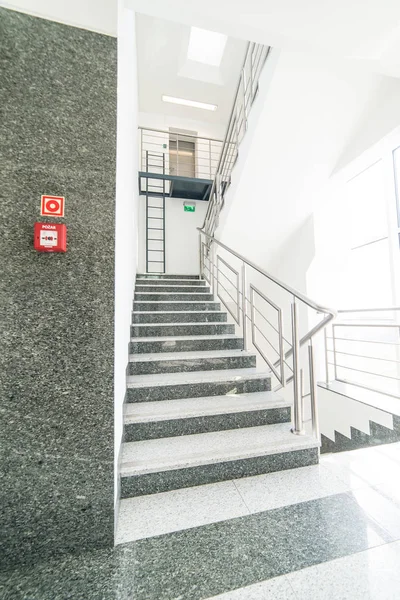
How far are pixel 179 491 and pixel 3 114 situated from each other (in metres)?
2.02

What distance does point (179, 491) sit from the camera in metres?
1.58

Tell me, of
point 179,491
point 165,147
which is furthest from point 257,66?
point 179,491

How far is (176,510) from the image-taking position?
1421 mm

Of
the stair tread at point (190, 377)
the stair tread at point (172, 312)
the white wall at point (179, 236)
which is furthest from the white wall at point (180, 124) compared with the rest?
the stair tread at point (190, 377)

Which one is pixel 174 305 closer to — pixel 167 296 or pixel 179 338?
pixel 167 296

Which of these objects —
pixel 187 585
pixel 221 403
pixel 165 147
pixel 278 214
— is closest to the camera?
pixel 187 585

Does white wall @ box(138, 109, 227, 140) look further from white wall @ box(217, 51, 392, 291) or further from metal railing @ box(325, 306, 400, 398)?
metal railing @ box(325, 306, 400, 398)

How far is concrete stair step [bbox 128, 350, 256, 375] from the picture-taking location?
2.41 meters

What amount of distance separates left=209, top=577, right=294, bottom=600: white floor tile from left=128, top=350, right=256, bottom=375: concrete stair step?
5.14 feet

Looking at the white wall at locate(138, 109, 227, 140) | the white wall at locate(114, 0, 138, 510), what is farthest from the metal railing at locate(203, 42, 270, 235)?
the white wall at locate(138, 109, 227, 140)

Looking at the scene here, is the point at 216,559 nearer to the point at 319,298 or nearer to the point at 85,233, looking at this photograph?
the point at 85,233

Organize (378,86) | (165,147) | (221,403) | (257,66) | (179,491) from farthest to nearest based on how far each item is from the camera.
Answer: (165,147) < (257,66) < (378,86) < (221,403) < (179,491)

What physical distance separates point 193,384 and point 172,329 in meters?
0.86

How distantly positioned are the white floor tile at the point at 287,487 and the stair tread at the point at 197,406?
44 centimetres
